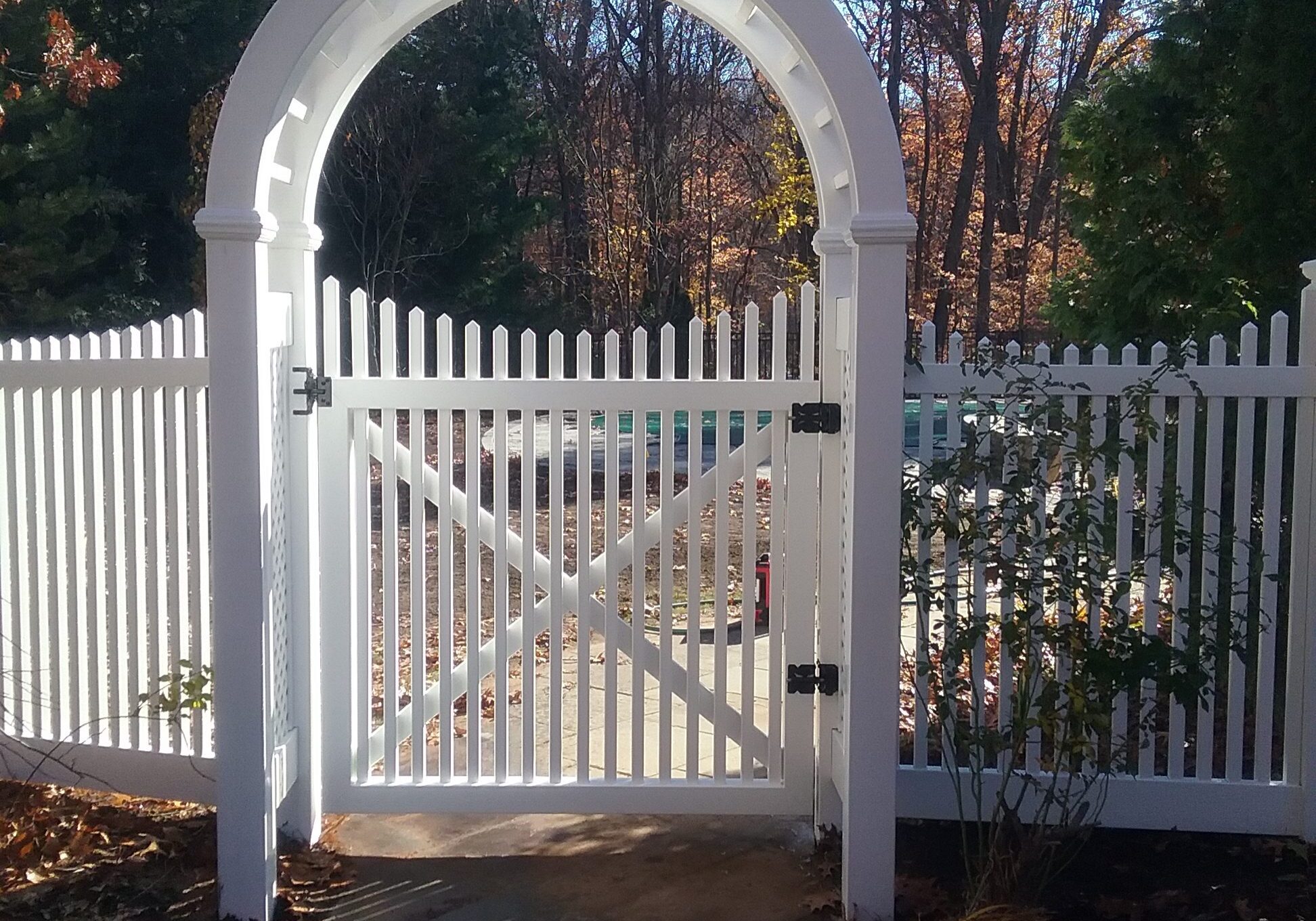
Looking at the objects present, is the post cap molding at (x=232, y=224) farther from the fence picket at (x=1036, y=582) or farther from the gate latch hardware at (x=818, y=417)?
the fence picket at (x=1036, y=582)

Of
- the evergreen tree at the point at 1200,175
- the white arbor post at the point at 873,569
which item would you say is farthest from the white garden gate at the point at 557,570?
the evergreen tree at the point at 1200,175

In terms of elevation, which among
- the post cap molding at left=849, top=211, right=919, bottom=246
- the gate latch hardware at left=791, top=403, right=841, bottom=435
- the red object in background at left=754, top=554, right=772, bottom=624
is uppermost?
the post cap molding at left=849, top=211, right=919, bottom=246

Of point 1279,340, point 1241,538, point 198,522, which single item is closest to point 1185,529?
point 1241,538

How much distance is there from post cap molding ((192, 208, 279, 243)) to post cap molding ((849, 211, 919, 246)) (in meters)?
1.59

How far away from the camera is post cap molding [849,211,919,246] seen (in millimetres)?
3027

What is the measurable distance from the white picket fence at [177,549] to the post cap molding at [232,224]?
0.77 metres

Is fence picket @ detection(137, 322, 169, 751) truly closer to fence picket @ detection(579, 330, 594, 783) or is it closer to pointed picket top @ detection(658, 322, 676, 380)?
fence picket @ detection(579, 330, 594, 783)

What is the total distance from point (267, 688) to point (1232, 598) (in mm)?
3203

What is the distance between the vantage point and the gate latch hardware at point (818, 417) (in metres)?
3.61

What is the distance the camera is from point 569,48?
19469mm

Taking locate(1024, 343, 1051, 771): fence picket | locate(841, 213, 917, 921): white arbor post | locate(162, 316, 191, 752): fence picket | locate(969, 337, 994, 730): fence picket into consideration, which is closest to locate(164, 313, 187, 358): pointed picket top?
locate(162, 316, 191, 752): fence picket

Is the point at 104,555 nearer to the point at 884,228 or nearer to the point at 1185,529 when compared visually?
the point at 884,228

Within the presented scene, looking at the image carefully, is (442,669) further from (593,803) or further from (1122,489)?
(1122,489)

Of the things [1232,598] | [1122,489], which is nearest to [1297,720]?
[1232,598]
